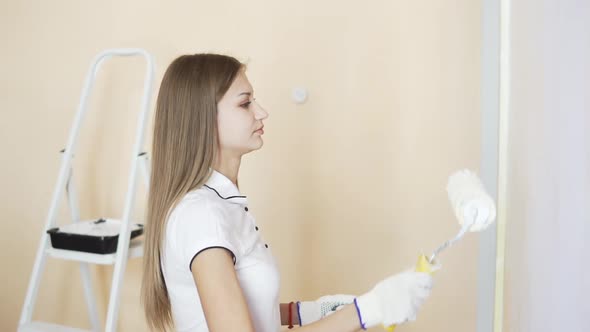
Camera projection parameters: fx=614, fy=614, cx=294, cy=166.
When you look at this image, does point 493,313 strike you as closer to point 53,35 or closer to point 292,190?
point 292,190

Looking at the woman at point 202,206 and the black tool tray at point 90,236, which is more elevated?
the woman at point 202,206

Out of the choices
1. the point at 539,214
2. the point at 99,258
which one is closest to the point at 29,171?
the point at 99,258

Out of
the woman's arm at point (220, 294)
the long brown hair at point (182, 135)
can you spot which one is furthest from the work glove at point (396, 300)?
the long brown hair at point (182, 135)

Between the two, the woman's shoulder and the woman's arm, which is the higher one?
the woman's shoulder

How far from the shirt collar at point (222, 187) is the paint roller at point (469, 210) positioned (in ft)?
1.36

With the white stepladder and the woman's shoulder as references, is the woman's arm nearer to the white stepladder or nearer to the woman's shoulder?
the woman's shoulder

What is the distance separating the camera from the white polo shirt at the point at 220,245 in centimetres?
110

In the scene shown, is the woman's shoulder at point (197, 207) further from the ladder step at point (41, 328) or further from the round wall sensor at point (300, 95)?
the ladder step at point (41, 328)

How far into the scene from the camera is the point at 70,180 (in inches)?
83.4

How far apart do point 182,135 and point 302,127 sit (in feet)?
2.83

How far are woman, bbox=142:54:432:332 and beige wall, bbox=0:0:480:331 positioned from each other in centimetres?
70

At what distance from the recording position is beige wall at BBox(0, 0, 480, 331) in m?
1.79

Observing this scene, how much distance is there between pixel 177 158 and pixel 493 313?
689 mm

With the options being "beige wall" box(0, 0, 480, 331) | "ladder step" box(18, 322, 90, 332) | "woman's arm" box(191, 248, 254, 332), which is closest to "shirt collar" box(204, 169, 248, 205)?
"woman's arm" box(191, 248, 254, 332)
